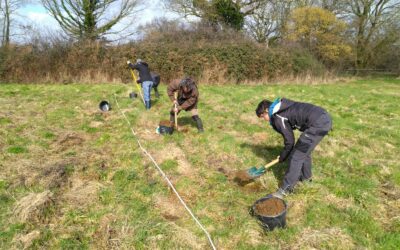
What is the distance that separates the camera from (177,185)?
5.22 meters

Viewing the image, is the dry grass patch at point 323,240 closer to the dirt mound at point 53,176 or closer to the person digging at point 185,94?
the dirt mound at point 53,176

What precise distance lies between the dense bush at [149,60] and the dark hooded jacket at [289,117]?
481 inches

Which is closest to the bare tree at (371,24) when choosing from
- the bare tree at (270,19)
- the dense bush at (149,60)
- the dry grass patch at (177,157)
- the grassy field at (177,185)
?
the bare tree at (270,19)

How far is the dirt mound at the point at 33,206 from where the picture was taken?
13.4ft

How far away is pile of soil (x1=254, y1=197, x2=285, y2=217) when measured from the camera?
4.09m

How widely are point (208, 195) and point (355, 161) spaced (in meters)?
3.18

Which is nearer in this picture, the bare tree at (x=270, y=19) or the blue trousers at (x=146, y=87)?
the blue trousers at (x=146, y=87)

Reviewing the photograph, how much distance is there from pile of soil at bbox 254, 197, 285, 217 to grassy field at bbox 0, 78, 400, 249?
20cm

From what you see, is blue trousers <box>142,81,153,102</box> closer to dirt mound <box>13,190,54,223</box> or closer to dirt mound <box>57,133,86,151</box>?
dirt mound <box>57,133,86,151</box>

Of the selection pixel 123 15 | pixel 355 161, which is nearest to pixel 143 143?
pixel 355 161

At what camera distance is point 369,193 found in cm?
495

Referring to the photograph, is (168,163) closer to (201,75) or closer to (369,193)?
(369,193)

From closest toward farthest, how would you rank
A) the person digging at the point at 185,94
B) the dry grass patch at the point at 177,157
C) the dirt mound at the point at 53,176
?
the dirt mound at the point at 53,176 → the dry grass patch at the point at 177,157 → the person digging at the point at 185,94

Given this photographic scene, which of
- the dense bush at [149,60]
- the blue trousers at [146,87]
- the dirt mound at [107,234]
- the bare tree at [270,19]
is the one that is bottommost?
the dirt mound at [107,234]
